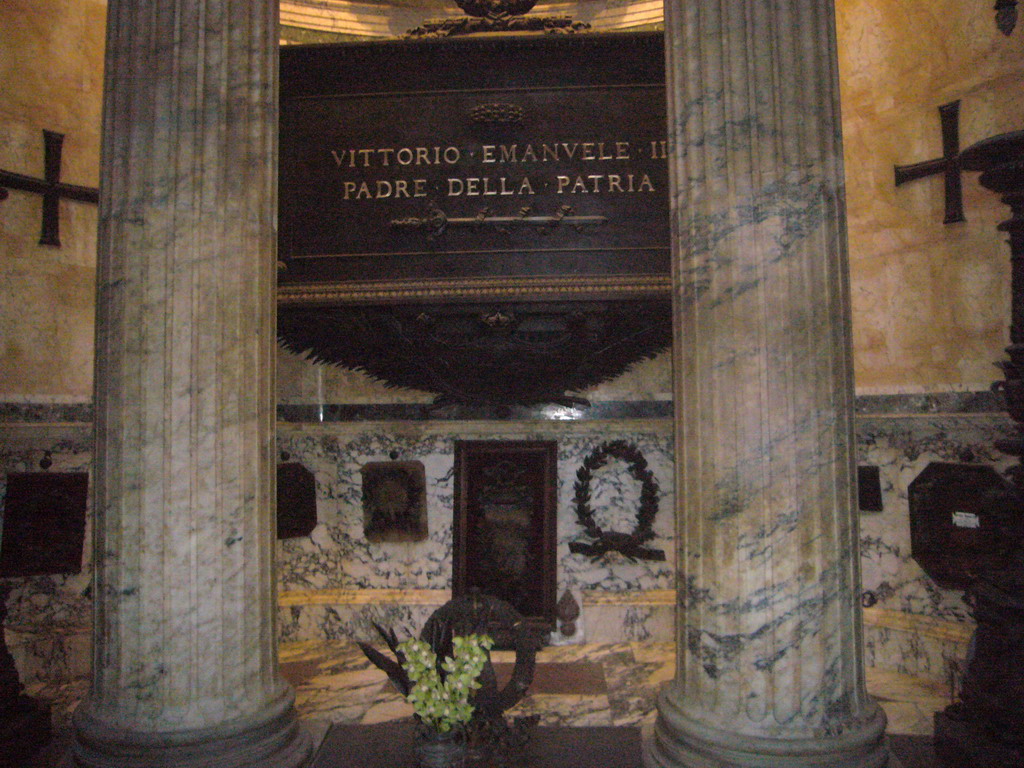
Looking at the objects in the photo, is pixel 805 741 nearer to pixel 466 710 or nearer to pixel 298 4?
pixel 466 710

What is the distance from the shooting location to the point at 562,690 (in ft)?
13.6

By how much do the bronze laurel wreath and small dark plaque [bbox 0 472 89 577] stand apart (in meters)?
3.02

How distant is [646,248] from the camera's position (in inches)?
165

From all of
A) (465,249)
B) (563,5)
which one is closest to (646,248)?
(465,249)

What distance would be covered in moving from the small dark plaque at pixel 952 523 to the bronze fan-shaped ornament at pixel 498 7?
367cm

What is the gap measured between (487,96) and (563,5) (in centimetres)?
222

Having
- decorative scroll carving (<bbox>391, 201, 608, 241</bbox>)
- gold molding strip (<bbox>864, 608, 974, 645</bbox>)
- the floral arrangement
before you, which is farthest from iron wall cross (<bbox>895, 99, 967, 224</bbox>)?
the floral arrangement

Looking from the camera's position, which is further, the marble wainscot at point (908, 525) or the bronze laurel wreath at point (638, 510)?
the bronze laurel wreath at point (638, 510)

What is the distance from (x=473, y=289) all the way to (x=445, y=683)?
2.13 m

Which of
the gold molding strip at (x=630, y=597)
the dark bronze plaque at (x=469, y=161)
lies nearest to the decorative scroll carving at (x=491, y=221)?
the dark bronze plaque at (x=469, y=161)

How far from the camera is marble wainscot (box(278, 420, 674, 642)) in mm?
4957

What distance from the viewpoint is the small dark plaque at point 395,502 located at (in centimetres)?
502

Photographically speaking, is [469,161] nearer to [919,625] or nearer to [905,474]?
[905,474]

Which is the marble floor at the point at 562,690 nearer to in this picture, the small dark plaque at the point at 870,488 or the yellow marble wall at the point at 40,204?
the small dark plaque at the point at 870,488
